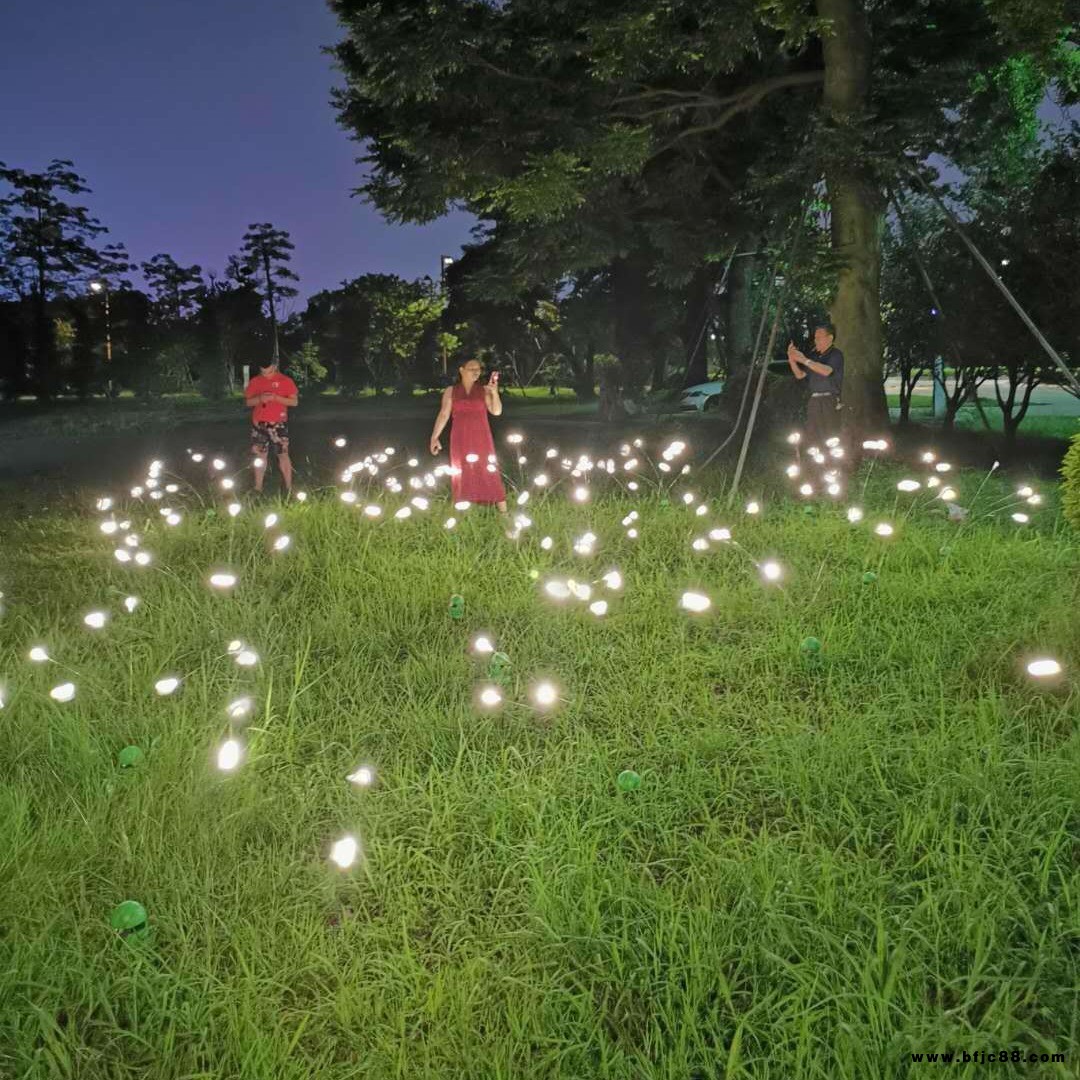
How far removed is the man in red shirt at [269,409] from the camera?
10.6 metres

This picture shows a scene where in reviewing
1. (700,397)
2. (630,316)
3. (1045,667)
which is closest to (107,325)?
(630,316)

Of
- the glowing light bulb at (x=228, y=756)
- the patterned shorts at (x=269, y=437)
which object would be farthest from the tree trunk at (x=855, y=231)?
the glowing light bulb at (x=228, y=756)

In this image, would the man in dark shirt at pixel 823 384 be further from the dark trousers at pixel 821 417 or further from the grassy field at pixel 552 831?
the grassy field at pixel 552 831

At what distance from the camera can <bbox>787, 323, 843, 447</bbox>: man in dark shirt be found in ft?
31.9

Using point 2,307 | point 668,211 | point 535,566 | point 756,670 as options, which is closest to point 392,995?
point 756,670

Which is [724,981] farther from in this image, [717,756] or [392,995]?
[717,756]

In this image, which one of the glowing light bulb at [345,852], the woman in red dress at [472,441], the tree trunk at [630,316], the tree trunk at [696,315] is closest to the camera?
the glowing light bulb at [345,852]

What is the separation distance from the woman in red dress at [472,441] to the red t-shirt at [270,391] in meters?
3.17

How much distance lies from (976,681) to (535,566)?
10.5ft

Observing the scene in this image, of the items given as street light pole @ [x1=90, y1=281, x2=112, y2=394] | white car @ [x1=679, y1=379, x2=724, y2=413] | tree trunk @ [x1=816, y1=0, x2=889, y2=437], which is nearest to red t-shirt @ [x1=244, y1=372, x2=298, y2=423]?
tree trunk @ [x1=816, y1=0, x2=889, y2=437]

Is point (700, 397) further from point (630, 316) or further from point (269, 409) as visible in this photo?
point (269, 409)

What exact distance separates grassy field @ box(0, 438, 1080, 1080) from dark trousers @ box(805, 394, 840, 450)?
4.18m

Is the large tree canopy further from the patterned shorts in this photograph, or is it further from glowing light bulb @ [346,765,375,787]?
glowing light bulb @ [346,765,375,787]

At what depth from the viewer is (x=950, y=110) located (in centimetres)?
1301
